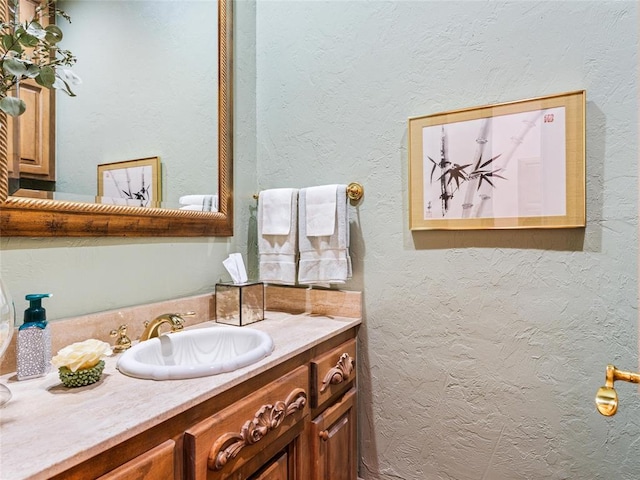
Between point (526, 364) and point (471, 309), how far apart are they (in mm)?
242

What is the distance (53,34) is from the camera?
1.01 meters

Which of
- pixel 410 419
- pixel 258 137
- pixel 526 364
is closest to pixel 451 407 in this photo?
pixel 410 419

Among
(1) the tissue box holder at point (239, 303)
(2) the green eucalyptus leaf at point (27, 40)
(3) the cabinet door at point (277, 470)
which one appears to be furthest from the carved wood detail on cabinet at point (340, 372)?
(2) the green eucalyptus leaf at point (27, 40)

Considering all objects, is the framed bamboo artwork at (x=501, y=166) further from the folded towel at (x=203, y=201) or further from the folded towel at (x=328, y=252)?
the folded towel at (x=203, y=201)

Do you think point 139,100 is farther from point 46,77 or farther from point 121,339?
point 121,339

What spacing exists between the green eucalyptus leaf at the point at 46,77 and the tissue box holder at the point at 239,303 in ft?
2.67

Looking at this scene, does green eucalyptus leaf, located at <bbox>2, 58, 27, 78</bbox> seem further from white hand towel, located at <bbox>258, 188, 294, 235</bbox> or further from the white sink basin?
white hand towel, located at <bbox>258, 188, 294, 235</bbox>

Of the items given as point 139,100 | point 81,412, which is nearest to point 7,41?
point 139,100

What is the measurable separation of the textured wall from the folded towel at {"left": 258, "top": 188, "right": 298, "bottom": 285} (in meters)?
0.14

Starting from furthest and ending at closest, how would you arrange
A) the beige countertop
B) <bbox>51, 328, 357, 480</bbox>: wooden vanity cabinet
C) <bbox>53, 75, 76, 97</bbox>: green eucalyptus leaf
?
<bbox>53, 75, 76, 97</bbox>: green eucalyptus leaf → <bbox>51, 328, 357, 480</bbox>: wooden vanity cabinet → the beige countertop

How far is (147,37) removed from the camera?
4.41 feet

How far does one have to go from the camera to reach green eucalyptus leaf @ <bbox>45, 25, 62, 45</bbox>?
3.28ft

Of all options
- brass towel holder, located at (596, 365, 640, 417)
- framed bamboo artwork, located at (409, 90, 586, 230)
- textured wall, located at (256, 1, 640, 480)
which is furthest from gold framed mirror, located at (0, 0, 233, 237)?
brass towel holder, located at (596, 365, 640, 417)

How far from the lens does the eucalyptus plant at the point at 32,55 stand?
2.92 ft
